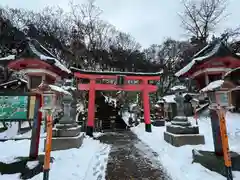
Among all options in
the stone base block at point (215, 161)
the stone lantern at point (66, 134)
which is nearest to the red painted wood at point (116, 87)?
the stone lantern at point (66, 134)

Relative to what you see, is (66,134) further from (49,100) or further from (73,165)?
(49,100)

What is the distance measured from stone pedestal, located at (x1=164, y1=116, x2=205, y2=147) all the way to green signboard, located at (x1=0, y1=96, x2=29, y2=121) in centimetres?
699

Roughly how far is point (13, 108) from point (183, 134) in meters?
7.99

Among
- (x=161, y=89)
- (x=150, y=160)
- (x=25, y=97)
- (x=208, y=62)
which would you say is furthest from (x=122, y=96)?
(x=208, y=62)

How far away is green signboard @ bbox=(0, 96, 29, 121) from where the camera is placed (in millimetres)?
6857

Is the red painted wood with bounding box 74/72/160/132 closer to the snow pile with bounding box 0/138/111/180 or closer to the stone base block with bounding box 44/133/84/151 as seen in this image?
the stone base block with bounding box 44/133/84/151

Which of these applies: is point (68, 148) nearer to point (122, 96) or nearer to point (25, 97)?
point (25, 97)

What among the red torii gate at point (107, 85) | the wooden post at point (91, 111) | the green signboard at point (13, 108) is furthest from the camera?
the red torii gate at point (107, 85)

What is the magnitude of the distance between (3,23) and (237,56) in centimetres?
2041

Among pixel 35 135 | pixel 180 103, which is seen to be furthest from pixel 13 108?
pixel 180 103

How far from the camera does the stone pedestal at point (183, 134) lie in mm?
5801

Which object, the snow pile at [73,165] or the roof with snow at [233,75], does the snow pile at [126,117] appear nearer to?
the snow pile at [73,165]

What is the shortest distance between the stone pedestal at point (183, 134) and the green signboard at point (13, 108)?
6986 mm

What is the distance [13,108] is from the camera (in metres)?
7.00
